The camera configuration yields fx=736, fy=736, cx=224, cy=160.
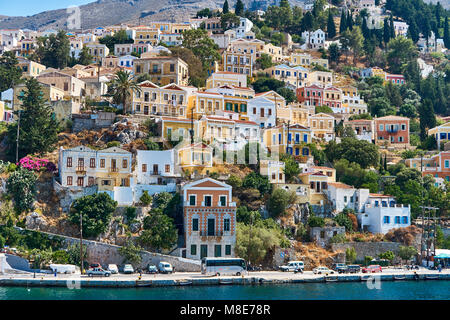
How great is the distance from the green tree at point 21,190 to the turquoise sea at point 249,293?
1039 centimetres

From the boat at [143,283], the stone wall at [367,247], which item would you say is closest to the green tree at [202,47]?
the stone wall at [367,247]

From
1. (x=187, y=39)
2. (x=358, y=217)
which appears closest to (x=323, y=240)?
(x=358, y=217)

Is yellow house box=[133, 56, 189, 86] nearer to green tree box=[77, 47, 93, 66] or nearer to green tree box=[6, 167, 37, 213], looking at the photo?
green tree box=[77, 47, 93, 66]

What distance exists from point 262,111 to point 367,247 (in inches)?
915

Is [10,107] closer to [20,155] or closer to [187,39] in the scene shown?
[20,155]

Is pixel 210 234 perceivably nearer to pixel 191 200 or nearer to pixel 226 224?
pixel 226 224

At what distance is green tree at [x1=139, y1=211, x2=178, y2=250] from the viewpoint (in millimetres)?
55938

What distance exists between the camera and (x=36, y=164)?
6088 centimetres

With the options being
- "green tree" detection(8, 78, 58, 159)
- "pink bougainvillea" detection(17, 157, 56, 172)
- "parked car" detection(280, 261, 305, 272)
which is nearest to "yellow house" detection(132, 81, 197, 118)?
"green tree" detection(8, 78, 58, 159)

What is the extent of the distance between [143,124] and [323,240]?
20.7 metres

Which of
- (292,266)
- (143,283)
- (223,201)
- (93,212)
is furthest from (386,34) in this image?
(143,283)

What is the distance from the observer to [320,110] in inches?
3602

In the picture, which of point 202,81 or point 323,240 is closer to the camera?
point 323,240

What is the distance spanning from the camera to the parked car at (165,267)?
177 feet
